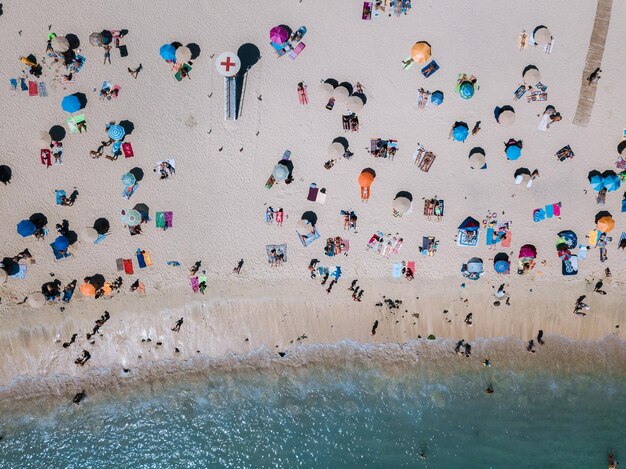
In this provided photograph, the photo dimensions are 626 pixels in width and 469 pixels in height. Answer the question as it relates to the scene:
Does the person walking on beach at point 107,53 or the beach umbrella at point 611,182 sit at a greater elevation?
the person walking on beach at point 107,53

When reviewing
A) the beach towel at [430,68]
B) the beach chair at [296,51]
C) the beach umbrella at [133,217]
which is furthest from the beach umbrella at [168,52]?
the beach towel at [430,68]

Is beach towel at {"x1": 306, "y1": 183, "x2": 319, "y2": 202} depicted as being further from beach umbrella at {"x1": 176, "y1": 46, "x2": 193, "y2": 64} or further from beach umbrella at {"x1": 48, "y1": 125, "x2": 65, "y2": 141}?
beach umbrella at {"x1": 48, "y1": 125, "x2": 65, "y2": 141}

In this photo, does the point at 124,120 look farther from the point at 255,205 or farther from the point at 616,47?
the point at 616,47

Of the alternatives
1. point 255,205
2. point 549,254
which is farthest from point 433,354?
point 255,205

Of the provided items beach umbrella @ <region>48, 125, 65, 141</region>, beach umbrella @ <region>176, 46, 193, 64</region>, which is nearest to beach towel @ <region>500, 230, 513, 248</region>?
beach umbrella @ <region>176, 46, 193, 64</region>

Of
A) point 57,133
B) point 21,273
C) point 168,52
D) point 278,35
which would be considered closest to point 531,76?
point 278,35

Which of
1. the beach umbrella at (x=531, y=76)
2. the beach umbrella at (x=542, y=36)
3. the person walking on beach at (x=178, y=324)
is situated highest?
the beach umbrella at (x=542, y=36)

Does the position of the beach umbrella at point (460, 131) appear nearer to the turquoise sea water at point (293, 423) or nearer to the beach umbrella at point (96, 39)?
the turquoise sea water at point (293, 423)
